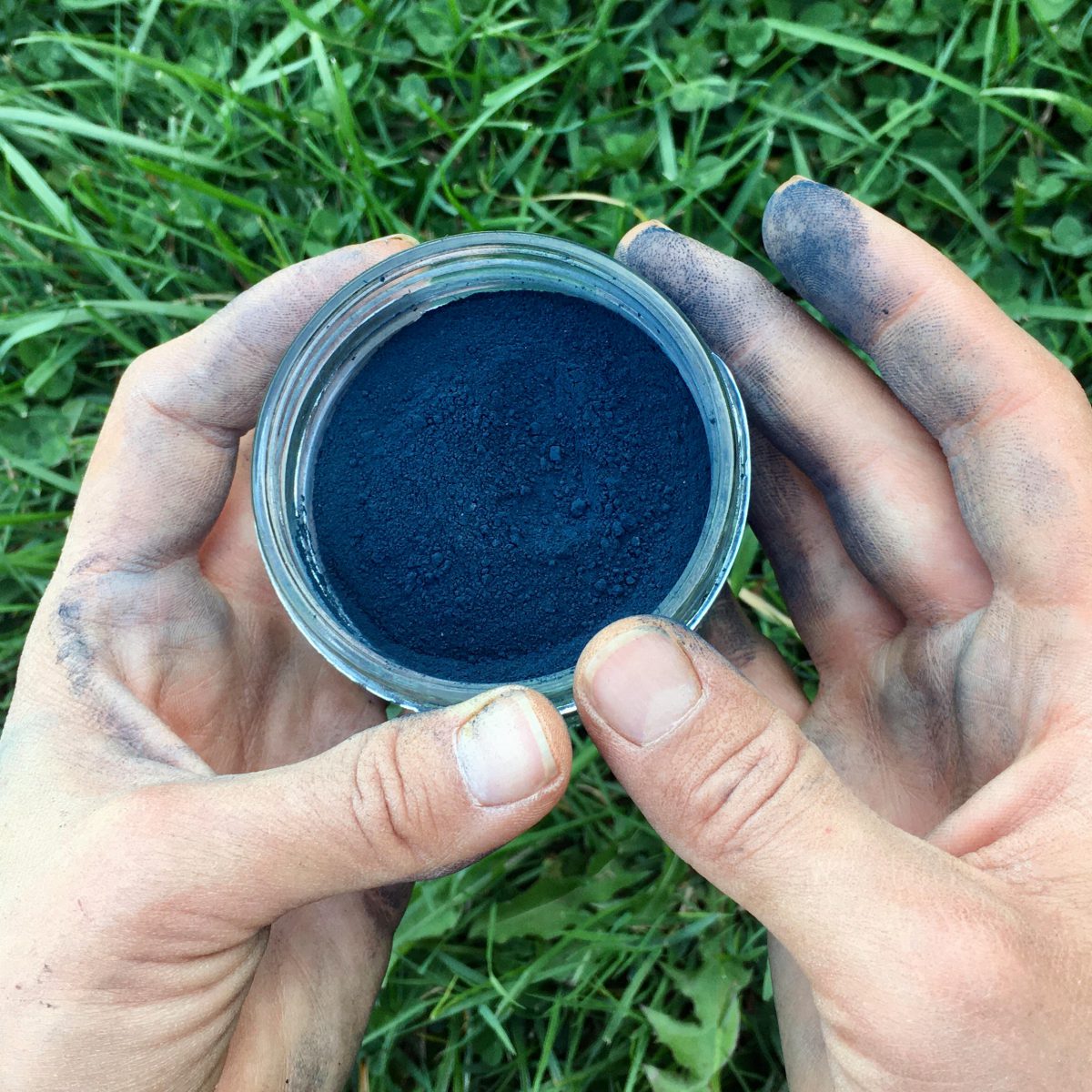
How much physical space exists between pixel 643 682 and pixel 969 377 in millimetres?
985

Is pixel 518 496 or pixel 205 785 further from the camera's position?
pixel 518 496

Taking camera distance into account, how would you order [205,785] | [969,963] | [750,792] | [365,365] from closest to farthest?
[969,963], [750,792], [205,785], [365,365]

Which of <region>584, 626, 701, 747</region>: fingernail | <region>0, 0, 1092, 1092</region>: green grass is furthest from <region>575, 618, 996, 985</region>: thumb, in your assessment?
<region>0, 0, 1092, 1092</region>: green grass

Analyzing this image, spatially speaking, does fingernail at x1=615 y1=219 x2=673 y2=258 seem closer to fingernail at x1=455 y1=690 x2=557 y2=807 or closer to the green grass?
the green grass

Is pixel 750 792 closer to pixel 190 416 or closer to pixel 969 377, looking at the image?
pixel 969 377

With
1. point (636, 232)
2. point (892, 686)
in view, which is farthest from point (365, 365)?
point (892, 686)

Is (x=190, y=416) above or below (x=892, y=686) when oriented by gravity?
above

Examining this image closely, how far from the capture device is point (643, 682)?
157 centimetres

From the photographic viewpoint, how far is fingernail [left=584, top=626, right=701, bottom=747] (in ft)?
5.16

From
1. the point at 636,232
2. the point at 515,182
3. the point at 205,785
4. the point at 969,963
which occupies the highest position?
the point at 636,232

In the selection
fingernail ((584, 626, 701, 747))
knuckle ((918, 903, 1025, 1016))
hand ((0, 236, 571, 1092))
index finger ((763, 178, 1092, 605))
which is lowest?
hand ((0, 236, 571, 1092))

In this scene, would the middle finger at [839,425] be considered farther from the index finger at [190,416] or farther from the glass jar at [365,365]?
the index finger at [190,416]

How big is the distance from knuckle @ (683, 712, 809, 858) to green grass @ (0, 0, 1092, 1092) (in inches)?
35.4

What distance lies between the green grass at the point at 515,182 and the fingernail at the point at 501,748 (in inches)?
34.9
